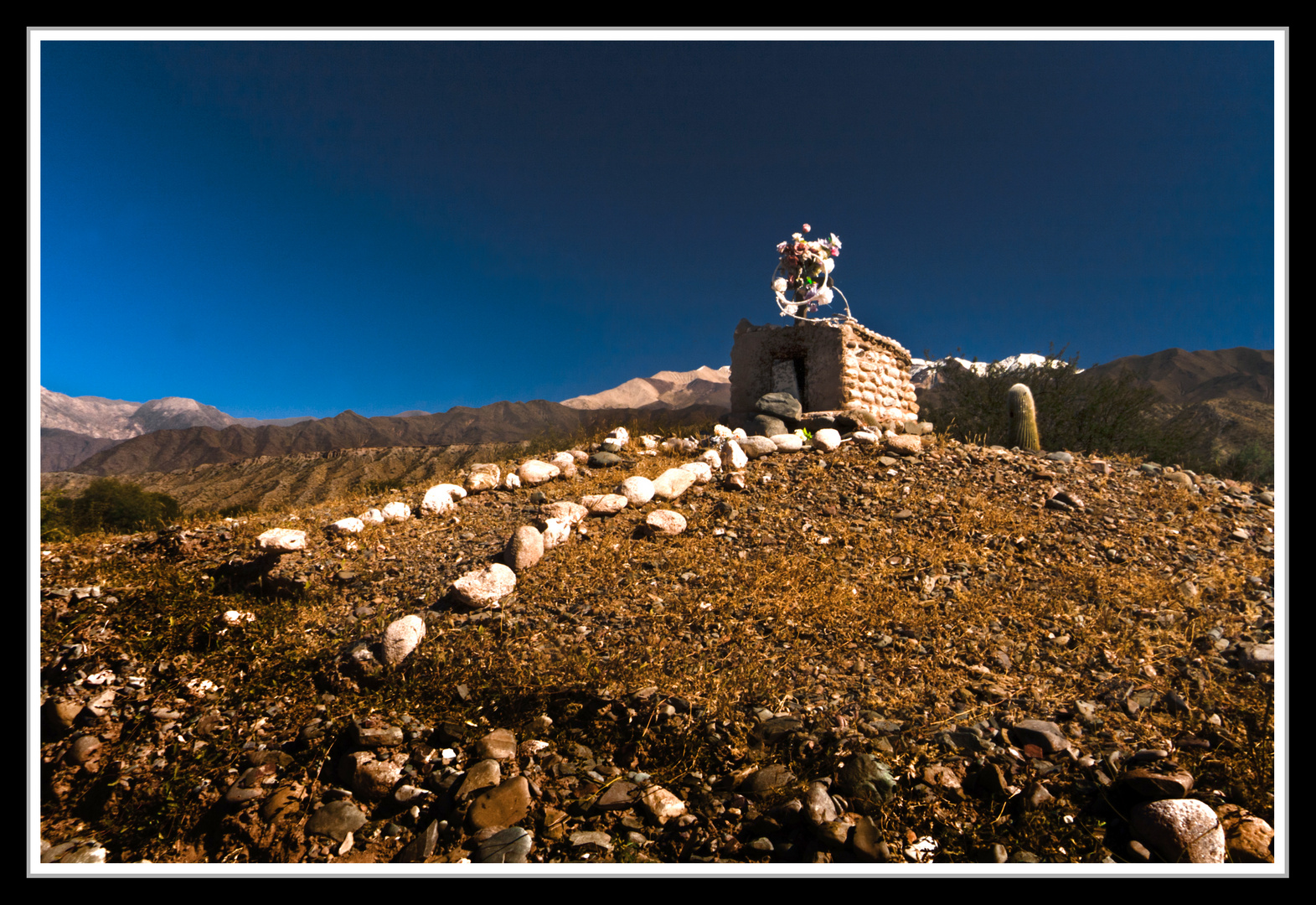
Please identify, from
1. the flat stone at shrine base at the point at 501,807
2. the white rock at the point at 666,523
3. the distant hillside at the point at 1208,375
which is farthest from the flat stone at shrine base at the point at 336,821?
the distant hillside at the point at 1208,375

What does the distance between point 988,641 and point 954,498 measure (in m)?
2.81

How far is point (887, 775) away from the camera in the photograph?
7.81ft

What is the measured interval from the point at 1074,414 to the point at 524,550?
14851 mm

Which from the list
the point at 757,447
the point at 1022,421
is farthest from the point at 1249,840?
the point at 1022,421

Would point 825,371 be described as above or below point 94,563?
above

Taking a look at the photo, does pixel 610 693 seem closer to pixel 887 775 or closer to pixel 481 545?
pixel 887 775

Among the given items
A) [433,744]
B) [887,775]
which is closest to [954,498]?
[887,775]

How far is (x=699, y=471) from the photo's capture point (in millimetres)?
6395

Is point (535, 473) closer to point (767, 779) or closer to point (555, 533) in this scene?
point (555, 533)

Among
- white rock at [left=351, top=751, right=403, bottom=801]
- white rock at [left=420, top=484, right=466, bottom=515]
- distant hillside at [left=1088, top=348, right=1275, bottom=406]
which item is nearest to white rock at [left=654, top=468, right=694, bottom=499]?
white rock at [left=420, top=484, right=466, bottom=515]

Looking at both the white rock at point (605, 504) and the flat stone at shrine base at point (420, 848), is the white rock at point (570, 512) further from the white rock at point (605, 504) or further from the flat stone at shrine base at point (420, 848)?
the flat stone at shrine base at point (420, 848)

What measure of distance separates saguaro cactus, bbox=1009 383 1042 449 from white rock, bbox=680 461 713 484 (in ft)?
21.3

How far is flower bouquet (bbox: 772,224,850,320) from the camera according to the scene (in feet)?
35.1

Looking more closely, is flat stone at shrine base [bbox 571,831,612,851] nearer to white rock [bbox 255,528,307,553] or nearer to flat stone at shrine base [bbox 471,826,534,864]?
flat stone at shrine base [bbox 471,826,534,864]
